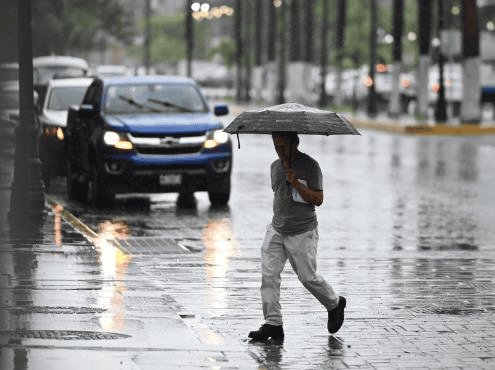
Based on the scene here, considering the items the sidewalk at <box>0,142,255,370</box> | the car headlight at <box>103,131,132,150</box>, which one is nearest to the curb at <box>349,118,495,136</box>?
the car headlight at <box>103,131,132,150</box>

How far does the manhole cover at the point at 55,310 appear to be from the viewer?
38.1ft

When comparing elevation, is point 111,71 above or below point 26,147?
below

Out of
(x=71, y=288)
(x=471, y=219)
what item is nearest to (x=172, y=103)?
(x=471, y=219)

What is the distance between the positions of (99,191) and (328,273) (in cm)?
754

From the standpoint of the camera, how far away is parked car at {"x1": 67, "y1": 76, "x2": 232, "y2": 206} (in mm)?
21234

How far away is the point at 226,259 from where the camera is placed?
50.6 ft

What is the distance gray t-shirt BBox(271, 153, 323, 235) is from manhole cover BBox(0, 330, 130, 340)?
4.19 feet

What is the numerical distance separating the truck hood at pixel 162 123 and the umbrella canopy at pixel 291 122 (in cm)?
1031

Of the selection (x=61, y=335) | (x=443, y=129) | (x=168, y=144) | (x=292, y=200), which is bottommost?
(x=443, y=129)

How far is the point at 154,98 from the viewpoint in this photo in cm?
2230

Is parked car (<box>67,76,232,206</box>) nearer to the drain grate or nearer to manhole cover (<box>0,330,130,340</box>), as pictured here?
the drain grate

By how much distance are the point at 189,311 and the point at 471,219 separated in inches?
352

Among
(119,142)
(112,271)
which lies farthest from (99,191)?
(112,271)

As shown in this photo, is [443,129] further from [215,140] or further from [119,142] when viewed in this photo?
[119,142]
